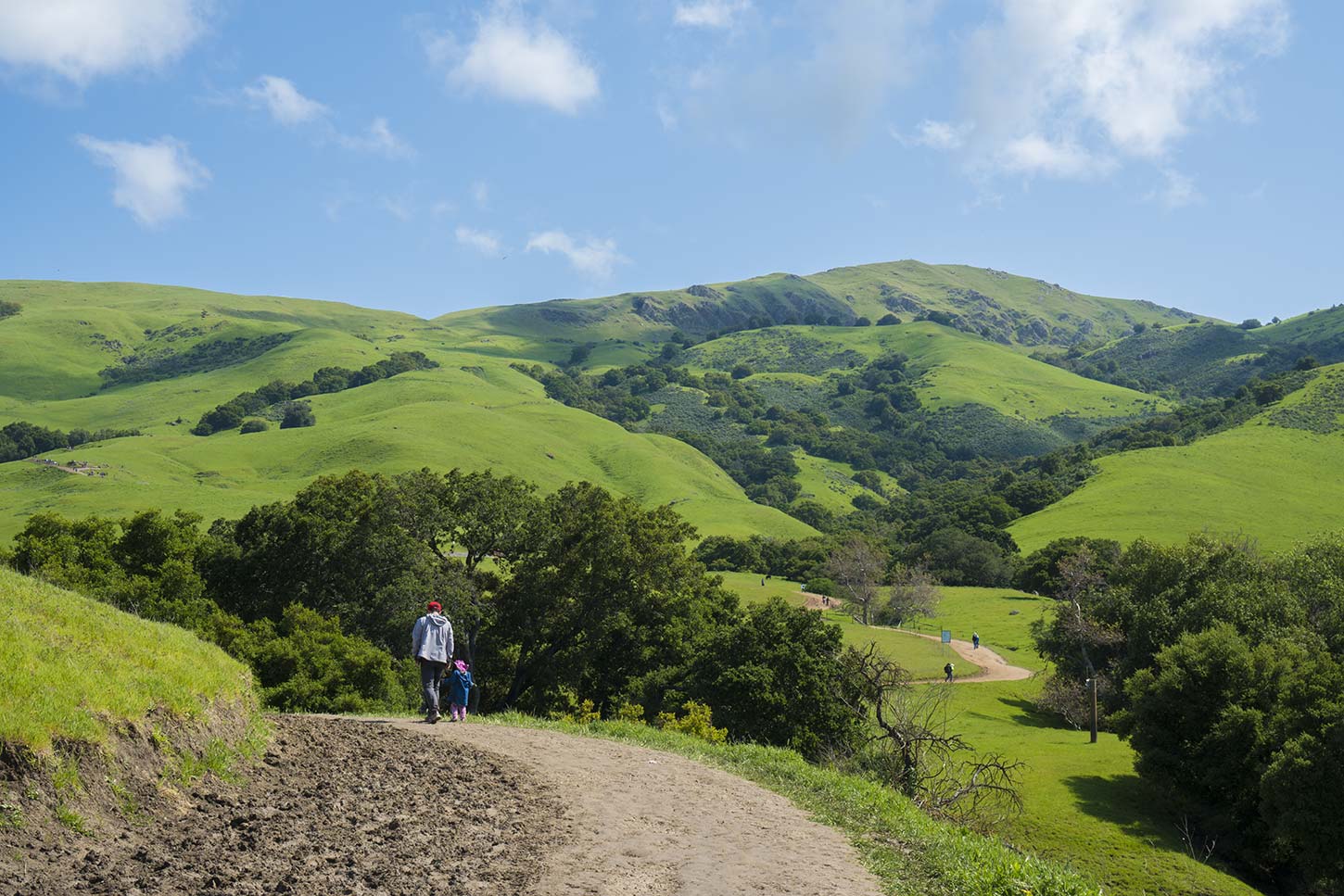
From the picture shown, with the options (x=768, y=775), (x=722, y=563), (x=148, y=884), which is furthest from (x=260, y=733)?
(x=722, y=563)

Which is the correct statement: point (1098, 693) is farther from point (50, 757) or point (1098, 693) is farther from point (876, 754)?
point (50, 757)

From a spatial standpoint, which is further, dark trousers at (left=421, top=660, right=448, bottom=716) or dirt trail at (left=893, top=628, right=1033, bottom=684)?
dirt trail at (left=893, top=628, right=1033, bottom=684)

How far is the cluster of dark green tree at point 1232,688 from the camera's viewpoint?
109ft

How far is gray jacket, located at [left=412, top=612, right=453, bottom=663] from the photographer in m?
17.8

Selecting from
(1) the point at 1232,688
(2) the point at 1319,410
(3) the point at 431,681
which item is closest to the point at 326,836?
(3) the point at 431,681

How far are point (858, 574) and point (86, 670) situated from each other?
91813 mm

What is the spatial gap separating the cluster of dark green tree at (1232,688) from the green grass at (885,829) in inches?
988

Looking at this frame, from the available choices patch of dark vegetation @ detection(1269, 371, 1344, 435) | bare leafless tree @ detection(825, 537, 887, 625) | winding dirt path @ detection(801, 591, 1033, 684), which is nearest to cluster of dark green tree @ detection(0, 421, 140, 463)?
bare leafless tree @ detection(825, 537, 887, 625)

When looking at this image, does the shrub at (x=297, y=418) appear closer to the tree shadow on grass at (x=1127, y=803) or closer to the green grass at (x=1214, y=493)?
the green grass at (x=1214, y=493)

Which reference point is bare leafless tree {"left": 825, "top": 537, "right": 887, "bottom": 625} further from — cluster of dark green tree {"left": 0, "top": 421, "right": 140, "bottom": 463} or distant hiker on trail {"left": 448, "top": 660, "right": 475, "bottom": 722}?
cluster of dark green tree {"left": 0, "top": 421, "right": 140, "bottom": 463}

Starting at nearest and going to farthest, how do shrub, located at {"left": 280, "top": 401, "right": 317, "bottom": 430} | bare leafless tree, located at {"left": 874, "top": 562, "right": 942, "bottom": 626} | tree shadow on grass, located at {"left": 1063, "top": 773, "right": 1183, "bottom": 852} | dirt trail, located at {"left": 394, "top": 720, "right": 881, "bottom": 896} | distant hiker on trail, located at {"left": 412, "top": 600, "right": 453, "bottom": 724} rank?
dirt trail, located at {"left": 394, "top": 720, "right": 881, "bottom": 896} < distant hiker on trail, located at {"left": 412, "top": 600, "right": 453, "bottom": 724} < tree shadow on grass, located at {"left": 1063, "top": 773, "right": 1183, "bottom": 852} < bare leafless tree, located at {"left": 874, "top": 562, "right": 942, "bottom": 626} < shrub, located at {"left": 280, "top": 401, "right": 317, "bottom": 430}

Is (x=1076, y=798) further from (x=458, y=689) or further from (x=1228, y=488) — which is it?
(x=1228, y=488)

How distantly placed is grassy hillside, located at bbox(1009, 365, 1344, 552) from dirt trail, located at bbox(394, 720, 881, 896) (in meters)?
114

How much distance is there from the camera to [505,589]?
46406mm
